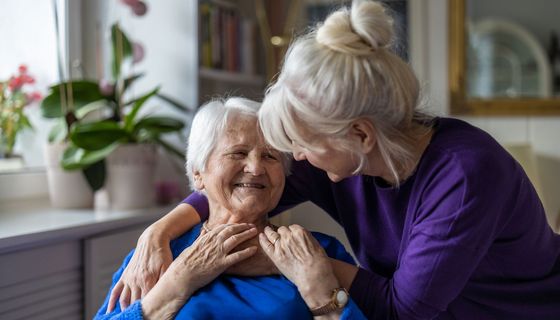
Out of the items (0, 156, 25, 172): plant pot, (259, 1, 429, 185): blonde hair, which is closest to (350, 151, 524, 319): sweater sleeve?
(259, 1, 429, 185): blonde hair

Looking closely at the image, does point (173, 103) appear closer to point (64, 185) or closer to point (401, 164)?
point (64, 185)

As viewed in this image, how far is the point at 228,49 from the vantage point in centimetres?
272

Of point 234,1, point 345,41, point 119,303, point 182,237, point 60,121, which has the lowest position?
point 119,303

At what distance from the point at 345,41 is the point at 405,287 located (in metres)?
0.45

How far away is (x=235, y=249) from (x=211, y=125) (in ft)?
0.93

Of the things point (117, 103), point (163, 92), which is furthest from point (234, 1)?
point (117, 103)

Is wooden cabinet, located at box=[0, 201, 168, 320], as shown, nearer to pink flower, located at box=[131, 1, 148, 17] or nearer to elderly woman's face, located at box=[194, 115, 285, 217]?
elderly woman's face, located at box=[194, 115, 285, 217]

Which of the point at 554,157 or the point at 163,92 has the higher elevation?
the point at 163,92

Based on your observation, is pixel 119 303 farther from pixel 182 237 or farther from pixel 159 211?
pixel 159 211

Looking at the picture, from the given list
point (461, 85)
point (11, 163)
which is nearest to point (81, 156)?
point (11, 163)

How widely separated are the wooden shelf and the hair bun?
54.4 inches

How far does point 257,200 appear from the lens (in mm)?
1360

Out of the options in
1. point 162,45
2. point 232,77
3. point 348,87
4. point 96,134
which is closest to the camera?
point 348,87

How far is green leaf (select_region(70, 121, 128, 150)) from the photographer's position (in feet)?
6.51
